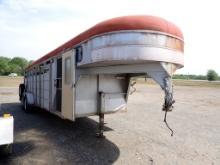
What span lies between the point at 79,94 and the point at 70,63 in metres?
0.77

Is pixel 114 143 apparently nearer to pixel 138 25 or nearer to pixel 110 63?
pixel 110 63

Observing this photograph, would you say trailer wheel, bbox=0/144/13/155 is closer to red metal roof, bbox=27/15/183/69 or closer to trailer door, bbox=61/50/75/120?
trailer door, bbox=61/50/75/120

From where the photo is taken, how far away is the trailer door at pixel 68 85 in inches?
209

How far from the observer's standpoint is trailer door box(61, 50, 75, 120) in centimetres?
530

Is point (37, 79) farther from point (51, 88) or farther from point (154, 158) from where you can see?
point (154, 158)

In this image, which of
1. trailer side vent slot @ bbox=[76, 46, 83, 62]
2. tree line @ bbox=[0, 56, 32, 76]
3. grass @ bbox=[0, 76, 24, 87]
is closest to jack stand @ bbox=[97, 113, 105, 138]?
trailer side vent slot @ bbox=[76, 46, 83, 62]

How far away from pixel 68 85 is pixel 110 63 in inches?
58.3

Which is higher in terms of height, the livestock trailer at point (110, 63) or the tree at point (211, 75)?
the tree at point (211, 75)

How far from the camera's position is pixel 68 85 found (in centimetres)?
556

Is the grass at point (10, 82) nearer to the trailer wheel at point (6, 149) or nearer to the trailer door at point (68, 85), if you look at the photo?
the trailer door at point (68, 85)

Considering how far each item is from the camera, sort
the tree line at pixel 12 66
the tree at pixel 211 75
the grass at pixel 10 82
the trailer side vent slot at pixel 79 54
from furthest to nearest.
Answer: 1. the tree at pixel 211 75
2. the tree line at pixel 12 66
3. the grass at pixel 10 82
4. the trailer side vent slot at pixel 79 54

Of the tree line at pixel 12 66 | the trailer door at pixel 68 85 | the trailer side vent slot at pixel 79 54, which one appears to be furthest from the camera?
the tree line at pixel 12 66

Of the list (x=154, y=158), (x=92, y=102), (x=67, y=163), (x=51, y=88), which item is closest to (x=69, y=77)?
(x=92, y=102)

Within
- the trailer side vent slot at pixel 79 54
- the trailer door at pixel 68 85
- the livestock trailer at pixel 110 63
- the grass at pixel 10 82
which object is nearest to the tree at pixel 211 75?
the grass at pixel 10 82
